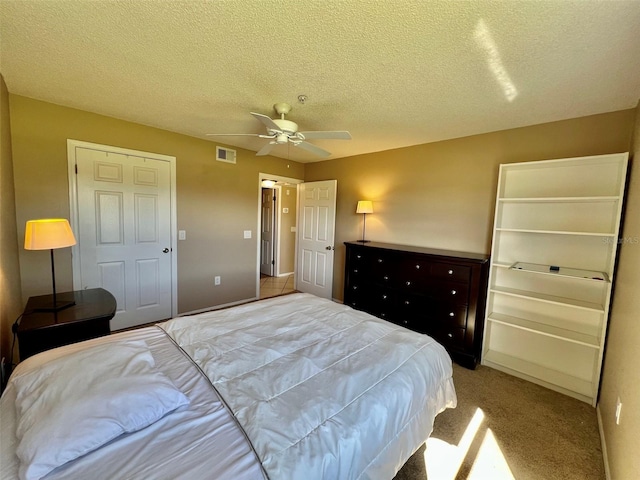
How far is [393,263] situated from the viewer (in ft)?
10.4

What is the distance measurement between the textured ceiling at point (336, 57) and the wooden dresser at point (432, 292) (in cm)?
142

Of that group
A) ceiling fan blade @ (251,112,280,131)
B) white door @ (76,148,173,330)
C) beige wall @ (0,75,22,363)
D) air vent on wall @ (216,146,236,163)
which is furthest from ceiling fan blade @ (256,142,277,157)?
beige wall @ (0,75,22,363)

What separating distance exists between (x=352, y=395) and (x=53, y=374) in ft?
4.05

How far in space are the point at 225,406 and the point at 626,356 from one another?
2.22 meters

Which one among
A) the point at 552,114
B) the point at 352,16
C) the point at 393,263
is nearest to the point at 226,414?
the point at 352,16

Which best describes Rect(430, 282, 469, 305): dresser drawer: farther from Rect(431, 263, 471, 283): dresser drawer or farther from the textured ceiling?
the textured ceiling

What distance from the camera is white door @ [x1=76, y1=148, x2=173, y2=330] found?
2.85m

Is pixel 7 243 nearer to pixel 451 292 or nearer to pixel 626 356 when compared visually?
pixel 451 292

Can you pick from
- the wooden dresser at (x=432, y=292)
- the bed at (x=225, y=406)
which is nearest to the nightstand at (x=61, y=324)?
the bed at (x=225, y=406)

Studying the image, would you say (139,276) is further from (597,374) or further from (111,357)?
(597,374)

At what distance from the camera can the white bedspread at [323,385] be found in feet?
3.17

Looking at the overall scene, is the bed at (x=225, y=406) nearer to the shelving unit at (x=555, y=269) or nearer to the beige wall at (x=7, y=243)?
the beige wall at (x=7, y=243)

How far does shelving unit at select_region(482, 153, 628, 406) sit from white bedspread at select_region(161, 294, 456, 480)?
145 centimetres

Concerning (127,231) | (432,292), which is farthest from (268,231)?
(432,292)
